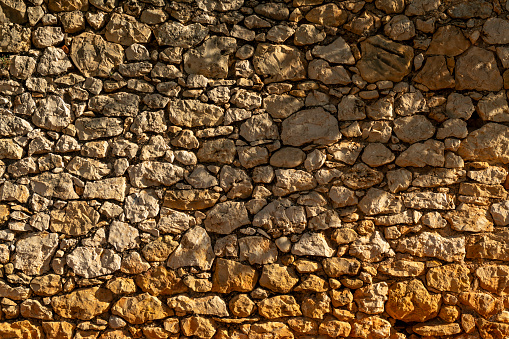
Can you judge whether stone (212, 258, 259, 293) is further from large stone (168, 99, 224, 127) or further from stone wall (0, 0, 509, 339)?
large stone (168, 99, 224, 127)

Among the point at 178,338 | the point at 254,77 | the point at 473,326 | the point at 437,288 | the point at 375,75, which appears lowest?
the point at 178,338

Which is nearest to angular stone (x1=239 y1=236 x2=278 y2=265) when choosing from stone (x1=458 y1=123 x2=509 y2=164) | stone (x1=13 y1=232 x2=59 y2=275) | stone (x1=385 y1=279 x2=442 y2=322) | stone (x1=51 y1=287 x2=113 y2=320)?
stone (x1=385 y1=279 x2=442 y2=322)

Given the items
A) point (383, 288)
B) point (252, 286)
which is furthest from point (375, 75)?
point (252, 286)

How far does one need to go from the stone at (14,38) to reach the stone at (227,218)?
1917 mm

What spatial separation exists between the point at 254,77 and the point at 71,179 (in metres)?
1.57

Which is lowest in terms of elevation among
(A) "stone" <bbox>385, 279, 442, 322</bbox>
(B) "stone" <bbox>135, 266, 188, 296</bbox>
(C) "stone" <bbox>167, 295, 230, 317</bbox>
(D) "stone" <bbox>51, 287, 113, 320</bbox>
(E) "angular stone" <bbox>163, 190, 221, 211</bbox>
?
(D) "stone" <bbox>51, 287, 113, 320</bbox>

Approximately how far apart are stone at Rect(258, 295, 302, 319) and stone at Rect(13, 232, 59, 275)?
1604mm

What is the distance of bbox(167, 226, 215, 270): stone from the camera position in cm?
301

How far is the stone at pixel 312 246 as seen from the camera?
2.97 meters

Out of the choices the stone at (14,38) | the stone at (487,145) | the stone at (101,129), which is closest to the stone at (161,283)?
the stone at (101,129)

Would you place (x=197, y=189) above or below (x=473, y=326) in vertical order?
above

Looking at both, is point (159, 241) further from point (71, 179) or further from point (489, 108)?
point (489, 108)

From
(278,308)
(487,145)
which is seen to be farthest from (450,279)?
(278,308)

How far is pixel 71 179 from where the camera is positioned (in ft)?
10.0
